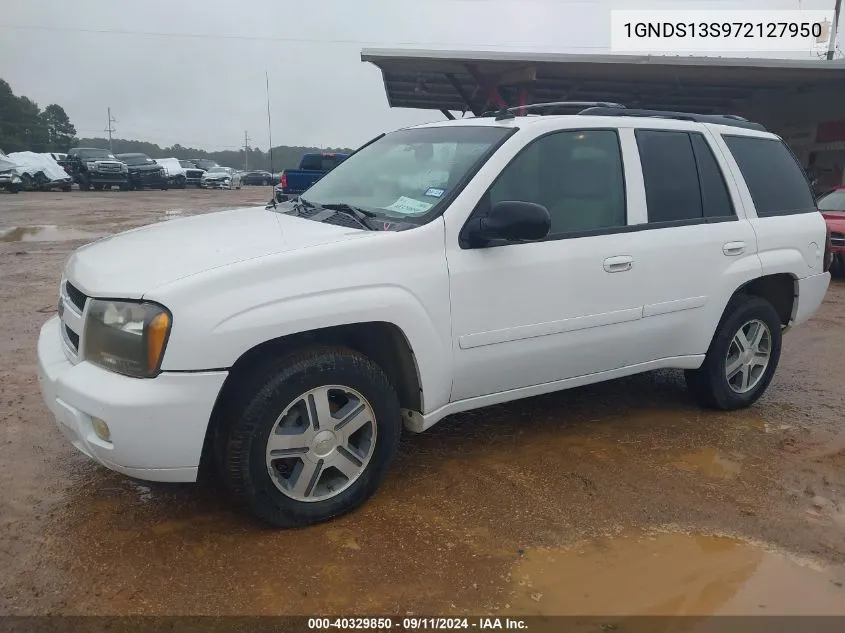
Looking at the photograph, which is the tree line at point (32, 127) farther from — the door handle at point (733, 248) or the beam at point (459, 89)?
the door handle at point (733, 248)

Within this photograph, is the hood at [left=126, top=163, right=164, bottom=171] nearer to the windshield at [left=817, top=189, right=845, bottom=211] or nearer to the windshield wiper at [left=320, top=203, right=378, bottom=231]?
the windshield at [left=817, top=189, right=845, bottom=211]

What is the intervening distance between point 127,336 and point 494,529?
171cm

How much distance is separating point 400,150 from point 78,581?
268cm

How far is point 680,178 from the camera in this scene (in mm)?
3977

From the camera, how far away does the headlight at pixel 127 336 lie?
250cm

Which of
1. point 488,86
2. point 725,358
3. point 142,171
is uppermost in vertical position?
point 488,86

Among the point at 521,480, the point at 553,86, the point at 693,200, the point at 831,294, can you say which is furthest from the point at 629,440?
the point at 553,86

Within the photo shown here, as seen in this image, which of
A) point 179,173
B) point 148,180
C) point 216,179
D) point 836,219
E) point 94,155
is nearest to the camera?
point 836,219

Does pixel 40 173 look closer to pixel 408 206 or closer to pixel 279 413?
pixel 408 206

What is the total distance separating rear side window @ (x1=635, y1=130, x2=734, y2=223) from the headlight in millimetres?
2661

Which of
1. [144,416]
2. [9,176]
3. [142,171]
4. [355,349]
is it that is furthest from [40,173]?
[144,416]

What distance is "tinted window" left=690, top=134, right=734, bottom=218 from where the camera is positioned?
4086 millimetres

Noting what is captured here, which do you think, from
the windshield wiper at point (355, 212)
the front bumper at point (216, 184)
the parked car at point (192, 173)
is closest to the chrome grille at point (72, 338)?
the windshield wiper at point (355, 212)

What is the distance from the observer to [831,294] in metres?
8.89
